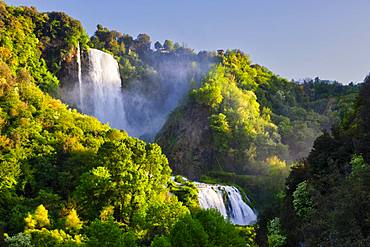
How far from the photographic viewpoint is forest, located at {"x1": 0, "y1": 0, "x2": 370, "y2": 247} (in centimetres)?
1986

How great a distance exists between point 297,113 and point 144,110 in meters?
27.8

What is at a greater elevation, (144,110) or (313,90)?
(313,90)

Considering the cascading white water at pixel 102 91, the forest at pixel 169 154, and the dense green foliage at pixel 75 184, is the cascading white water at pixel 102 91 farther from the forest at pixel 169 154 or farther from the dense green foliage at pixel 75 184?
the dense green foliage at pixel 75 184

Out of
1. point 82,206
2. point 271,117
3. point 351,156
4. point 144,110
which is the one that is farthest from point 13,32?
point 271,117

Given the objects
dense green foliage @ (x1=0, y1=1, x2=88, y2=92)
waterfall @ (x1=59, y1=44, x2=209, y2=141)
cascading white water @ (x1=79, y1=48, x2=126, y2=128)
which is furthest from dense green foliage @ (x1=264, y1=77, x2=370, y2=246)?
cascading white water @ (x1=79, y1=48, x2=126, y2=128)

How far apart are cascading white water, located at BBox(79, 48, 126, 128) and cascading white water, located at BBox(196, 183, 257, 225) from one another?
76.6 ft

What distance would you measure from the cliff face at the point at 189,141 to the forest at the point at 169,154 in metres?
0.19

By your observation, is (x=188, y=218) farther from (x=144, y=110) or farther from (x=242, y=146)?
(x=144, y=110)

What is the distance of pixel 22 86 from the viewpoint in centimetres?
3625

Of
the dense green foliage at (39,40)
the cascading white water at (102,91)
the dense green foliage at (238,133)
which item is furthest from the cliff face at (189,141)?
the dense green foliage at (39,40)

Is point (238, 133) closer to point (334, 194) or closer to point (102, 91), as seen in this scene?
point (102, 91)

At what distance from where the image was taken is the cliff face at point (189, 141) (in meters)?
63.6

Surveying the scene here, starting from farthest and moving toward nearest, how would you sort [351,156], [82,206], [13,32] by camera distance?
[13,32]
[82,206]
[351,156]

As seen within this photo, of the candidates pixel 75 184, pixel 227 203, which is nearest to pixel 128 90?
pixel 227 203
